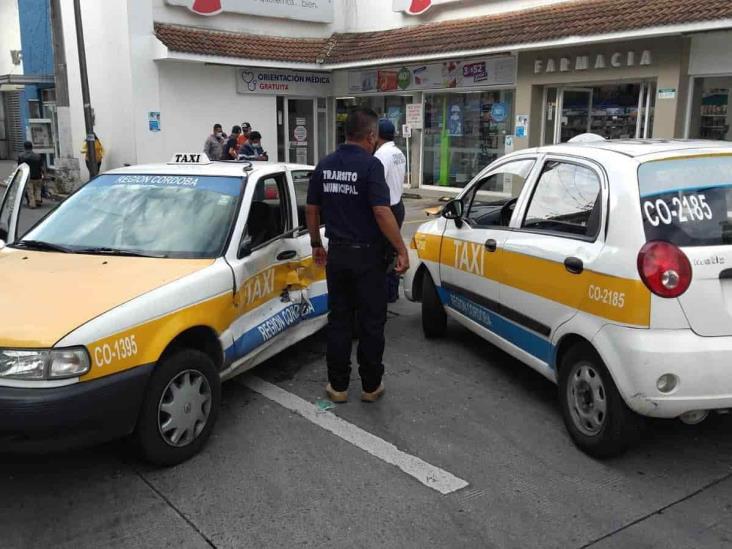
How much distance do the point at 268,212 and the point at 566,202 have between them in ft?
6.79

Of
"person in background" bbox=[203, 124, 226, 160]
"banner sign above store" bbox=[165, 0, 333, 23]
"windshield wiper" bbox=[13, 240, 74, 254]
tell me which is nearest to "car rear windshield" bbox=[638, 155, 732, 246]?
"windshield wiper" bbox=[13, 240, 74, 254]

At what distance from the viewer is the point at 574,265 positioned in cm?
382

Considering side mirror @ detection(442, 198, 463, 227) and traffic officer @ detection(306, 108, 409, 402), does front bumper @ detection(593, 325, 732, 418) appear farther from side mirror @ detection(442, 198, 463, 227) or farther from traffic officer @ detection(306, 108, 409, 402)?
side mirror @ detection(442, 198, 463, 227)

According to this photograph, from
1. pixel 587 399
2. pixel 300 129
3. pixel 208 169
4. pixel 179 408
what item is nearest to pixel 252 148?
pixel 300 129

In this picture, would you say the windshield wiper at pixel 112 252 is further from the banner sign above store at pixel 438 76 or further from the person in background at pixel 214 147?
the banner sign above store at pixel 438 76

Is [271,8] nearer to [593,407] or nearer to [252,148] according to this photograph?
[252,148]

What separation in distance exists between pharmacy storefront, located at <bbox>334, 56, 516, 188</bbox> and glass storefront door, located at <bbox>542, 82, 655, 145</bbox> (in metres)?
1.01

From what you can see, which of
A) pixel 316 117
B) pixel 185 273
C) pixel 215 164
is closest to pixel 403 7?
pixel 316 117

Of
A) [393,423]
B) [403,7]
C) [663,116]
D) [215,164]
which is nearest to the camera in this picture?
[393,423]

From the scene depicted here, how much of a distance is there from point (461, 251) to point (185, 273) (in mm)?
2231

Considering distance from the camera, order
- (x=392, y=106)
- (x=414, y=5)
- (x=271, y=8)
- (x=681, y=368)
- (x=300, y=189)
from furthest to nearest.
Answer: (x=392, y=106), (x=271, y=8), (x=414, y=5), (x=300, y=189), (x=681, y=368)

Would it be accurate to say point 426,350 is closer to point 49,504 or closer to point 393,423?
point 393,423

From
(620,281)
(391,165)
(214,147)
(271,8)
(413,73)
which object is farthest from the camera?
(271,8)

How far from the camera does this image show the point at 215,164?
17.2 ft
